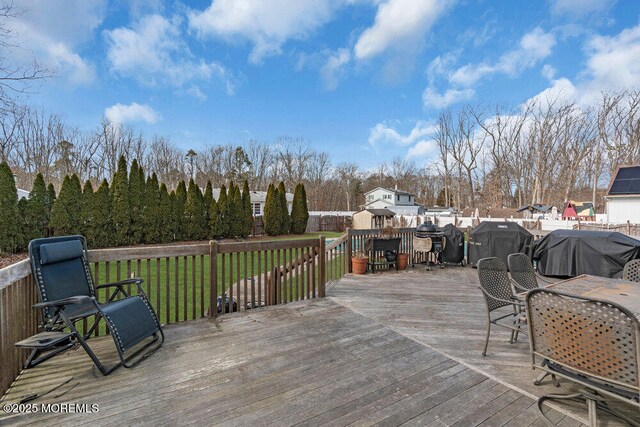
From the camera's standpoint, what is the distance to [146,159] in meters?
29.7

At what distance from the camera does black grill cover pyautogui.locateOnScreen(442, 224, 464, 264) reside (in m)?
7.42

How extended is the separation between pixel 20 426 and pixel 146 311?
113 cm

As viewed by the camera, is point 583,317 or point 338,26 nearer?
point 583,317

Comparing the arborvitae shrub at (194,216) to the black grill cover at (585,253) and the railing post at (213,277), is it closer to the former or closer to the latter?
the railing post at (213,277)

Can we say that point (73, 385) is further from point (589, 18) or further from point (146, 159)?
point (146, 159)

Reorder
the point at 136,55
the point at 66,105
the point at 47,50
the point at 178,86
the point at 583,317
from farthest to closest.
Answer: the point at 66,105 < the point at 178,86 < the point at 136,55 < the point at 47,50 < the point at 583,317

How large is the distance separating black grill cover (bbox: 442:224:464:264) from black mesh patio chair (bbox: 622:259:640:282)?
4119mm

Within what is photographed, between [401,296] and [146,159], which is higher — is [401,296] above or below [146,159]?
below

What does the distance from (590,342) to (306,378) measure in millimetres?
1855

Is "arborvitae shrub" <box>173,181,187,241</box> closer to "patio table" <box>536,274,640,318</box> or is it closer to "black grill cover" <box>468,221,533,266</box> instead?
"black grill cover" <box>468,221,533,266</box>

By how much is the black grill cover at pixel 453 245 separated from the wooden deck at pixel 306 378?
12.7 ft

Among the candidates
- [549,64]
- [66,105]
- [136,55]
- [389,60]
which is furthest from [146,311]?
[66,105]

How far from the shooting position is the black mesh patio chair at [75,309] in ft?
7.94

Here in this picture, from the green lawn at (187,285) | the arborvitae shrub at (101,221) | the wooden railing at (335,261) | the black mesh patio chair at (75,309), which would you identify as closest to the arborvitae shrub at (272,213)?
the arborvitae shrub at (101,221)
